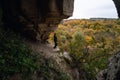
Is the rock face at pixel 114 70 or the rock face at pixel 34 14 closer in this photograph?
the rock face at pixel 114 70

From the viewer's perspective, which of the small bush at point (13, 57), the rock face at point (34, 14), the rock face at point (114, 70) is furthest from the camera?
the rock face at point (34, 14)

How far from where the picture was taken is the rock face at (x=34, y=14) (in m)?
20.7

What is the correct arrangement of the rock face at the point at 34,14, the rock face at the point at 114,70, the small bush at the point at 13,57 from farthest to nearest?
the rock face at the point at 34,14
the small bush at the point at 13,57
the rock face at the point at 114,70

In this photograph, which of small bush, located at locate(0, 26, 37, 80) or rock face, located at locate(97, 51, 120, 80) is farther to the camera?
small bush, located at locate(0, 26, 37, 80)

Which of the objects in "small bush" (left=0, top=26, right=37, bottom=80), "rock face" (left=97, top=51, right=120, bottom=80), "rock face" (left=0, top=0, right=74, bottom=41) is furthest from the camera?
"rock face" (left=0, top=0, right=74, bottom=41)

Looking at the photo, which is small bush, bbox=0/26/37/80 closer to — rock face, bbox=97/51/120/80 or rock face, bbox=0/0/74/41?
rock face, bbox=0/0/74/41

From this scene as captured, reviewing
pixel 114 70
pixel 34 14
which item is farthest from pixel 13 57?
pixel 114 70

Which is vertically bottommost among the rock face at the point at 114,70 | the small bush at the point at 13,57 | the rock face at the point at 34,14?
the small bush at the point at 13,57

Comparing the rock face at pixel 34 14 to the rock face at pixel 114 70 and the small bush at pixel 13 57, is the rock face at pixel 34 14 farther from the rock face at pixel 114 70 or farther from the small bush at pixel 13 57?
the rock face at pixel 114 70

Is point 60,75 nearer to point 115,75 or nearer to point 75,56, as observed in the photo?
point 75,56

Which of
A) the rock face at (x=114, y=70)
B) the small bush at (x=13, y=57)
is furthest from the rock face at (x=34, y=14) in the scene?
the rock face at (x=114, y=70)

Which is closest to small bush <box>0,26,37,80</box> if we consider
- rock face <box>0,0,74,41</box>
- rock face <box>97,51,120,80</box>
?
rock face <box>0,0,74,41</box>

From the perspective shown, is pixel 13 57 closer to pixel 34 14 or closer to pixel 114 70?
pixel 34 14

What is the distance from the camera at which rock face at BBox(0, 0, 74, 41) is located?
816 inches
